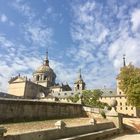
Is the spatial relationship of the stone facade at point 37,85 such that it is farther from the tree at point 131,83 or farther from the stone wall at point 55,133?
the stone wall at point 55,133

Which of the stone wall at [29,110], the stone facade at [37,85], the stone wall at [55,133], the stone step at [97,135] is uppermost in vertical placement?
the stone facade at [37,85]

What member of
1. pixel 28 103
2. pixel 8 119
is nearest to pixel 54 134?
pixel 8 119

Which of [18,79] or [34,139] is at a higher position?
[18,79]

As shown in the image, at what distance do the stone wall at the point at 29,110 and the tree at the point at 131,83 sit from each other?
17.3m

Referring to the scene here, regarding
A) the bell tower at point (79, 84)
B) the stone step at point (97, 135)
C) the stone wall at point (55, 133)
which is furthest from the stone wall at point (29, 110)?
the bell tower at point (79, 84)

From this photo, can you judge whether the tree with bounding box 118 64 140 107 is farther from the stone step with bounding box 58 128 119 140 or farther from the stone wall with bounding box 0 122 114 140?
the stone wall with bounding box 0 122 114 140

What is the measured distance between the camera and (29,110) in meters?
18.9

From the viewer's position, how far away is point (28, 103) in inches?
748

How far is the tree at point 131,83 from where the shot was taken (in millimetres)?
39303

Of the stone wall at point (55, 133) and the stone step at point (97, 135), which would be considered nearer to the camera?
the stone wall at point (55, 133)

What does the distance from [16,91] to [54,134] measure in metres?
75.8

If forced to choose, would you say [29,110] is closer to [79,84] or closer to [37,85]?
[37,85]

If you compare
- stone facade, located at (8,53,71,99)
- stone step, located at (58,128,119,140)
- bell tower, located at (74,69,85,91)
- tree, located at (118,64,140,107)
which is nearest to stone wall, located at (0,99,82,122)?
stone step, located at (58,128,119,140)

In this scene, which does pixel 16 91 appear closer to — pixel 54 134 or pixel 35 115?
pixel 35 115
